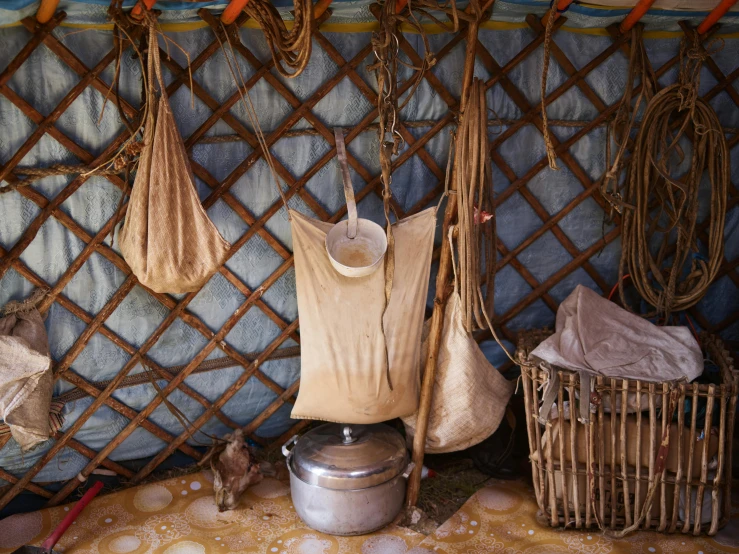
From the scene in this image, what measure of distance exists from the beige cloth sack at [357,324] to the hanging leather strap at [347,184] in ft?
0.29

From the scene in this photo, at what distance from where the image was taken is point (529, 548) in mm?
2473

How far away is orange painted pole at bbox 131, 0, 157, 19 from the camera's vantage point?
6.82ft

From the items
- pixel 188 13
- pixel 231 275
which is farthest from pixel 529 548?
pixel 188 13

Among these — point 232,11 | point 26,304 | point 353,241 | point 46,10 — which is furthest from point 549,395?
point 46,10

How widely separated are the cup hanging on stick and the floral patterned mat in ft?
2.87

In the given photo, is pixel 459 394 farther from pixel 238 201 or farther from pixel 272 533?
pixel 238 201

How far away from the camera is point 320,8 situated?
2381 mm

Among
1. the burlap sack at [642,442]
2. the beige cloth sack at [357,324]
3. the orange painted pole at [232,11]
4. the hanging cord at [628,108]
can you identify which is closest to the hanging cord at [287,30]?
the orange painted pole at [232,11]

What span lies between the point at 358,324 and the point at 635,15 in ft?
4.49

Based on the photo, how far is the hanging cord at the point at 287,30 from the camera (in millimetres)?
2137

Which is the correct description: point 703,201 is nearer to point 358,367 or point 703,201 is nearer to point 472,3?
point 472,3

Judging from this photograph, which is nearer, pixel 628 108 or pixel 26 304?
pixel 26 304

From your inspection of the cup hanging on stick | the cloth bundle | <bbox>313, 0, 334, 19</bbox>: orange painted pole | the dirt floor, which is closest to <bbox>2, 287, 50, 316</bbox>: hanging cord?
the cup hanging on stick

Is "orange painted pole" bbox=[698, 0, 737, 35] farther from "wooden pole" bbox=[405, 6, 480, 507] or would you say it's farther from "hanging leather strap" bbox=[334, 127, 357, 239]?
"hanging leather strap" bbox=[334, 127, 357, 239]
